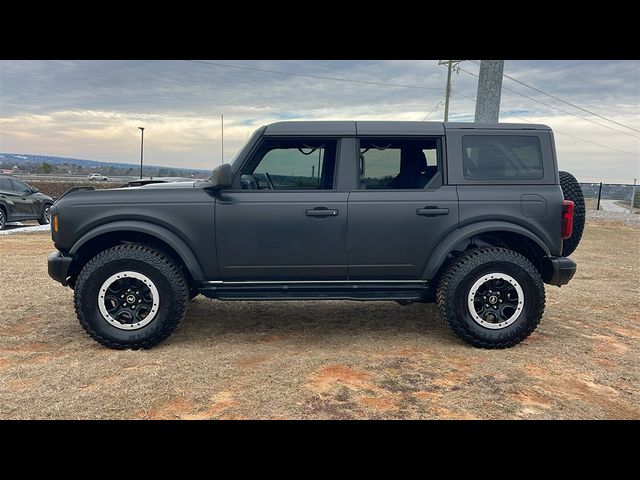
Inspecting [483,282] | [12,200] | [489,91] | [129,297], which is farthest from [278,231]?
[12,200]

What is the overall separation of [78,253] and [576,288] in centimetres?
658

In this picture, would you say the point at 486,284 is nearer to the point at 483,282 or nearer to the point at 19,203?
the point at 483,282

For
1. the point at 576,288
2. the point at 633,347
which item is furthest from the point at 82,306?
the point at 576,288

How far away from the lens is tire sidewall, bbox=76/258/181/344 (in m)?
3.93

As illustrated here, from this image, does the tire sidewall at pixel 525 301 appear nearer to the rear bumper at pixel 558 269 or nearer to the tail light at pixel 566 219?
the rear bumper at pixel 558 269

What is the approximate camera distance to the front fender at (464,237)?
4.08m

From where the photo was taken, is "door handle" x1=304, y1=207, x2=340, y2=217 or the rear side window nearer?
"door handle" x1=304, y1=207, x2=340, y2=217

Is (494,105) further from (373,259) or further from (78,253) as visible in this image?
(78,253)

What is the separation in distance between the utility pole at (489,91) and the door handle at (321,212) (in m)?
7.76

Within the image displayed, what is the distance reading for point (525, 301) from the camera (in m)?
4.10

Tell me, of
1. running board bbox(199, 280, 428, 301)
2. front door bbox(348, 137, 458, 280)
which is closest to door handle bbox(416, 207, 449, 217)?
front door bbox(348, 137, 458, 280)

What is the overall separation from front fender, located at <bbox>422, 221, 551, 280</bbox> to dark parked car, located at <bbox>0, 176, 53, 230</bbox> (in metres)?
13.6

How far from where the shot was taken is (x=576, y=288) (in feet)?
21.3

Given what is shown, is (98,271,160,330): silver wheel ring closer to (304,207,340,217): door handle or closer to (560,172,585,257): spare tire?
(304,207,340,217): door handle
